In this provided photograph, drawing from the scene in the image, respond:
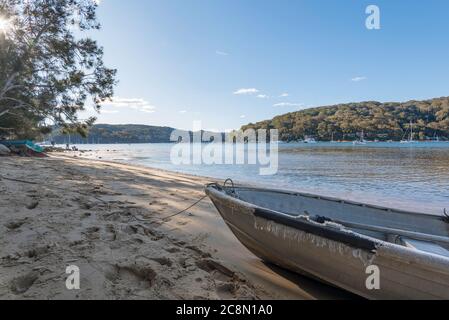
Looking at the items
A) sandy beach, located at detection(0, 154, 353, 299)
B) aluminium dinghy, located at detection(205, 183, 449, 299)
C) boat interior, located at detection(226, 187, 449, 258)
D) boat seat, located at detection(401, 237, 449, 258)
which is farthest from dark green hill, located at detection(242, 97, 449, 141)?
boat seat, located at detection(401, 237, 449, 258)

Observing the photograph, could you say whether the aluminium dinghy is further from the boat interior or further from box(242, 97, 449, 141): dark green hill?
box(242, 97, 449, 141): dark green hill

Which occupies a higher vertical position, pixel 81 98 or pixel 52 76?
pixel 52 76

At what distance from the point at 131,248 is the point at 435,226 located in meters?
4.86

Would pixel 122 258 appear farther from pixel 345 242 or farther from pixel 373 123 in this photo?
pixel 373 123

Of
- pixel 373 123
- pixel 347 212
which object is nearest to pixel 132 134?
pixel 373 123

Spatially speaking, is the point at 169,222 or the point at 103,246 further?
the point at 169,222

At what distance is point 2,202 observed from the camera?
16.9 ft

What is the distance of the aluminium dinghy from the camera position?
8.48 feet

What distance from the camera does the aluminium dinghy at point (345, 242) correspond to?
2586 millimetres

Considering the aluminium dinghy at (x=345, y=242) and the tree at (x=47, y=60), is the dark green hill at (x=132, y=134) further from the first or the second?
the aluminium dinghy at (x=345, y=242)

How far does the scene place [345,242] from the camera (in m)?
2.95

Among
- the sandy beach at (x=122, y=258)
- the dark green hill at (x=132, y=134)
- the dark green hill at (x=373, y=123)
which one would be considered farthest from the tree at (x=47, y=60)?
the dark green hill at (x=132, y=134)
